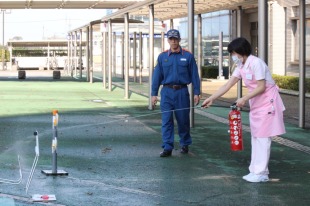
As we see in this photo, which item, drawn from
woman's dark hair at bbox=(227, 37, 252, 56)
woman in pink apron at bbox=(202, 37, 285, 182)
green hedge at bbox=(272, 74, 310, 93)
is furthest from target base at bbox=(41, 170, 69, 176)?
green hedge at bbox=(272, 74, 310, 93)

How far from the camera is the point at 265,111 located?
925cm

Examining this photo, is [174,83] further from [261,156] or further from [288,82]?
[288,82]

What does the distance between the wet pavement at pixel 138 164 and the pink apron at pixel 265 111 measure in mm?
625

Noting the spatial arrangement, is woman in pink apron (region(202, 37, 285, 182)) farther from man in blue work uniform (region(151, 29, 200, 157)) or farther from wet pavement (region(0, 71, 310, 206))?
man in blue work uniform (region(151, 29, 200, 157))

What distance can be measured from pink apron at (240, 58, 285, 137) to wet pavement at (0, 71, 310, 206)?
2.05 feet

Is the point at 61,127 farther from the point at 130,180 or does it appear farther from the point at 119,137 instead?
the point at 130,180

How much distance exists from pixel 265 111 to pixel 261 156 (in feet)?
1.80

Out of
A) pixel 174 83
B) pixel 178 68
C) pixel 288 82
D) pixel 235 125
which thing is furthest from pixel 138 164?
pixel 288 82

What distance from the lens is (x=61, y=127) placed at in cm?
1542

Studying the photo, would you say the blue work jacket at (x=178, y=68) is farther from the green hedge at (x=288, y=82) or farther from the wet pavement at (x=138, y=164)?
the green hedge at (x=288, y=82)

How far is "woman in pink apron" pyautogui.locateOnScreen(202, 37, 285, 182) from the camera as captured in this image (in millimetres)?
9188

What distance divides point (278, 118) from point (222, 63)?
30.7m

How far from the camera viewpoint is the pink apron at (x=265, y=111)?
9.23 meters

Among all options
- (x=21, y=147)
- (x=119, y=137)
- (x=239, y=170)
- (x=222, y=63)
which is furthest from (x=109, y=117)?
(x=222, y=63)
